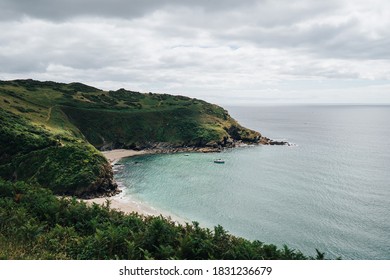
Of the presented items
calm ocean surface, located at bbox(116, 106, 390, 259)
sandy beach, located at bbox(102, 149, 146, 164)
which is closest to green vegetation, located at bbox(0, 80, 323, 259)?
sandy beach, located at bbox(102, 149, 146, 164)

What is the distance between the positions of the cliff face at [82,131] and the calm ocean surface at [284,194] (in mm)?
15226

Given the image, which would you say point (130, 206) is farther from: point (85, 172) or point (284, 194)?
point (284, 194)

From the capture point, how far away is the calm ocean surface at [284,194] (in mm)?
56812

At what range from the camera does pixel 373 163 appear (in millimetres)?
117125

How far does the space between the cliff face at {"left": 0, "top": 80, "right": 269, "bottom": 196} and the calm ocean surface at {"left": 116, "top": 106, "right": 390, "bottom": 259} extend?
15.2m

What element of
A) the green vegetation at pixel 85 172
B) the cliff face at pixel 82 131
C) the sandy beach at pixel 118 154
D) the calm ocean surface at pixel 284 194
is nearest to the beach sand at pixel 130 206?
the calm ocean surface at pixel 284 194

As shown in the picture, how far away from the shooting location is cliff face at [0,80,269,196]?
276ft

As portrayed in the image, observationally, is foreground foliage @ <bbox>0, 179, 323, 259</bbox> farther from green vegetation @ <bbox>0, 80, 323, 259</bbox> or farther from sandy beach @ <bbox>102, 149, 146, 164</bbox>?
sandy beach @ <bbox>102, 149, 146, 164</bbox>

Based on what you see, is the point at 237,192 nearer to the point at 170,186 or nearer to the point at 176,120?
the point at 170,186

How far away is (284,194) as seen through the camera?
80688mm

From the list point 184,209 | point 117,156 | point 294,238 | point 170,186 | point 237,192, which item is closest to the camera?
point 294,238

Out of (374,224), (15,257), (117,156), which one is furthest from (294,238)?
(117,156)

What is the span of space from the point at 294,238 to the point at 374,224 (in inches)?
762

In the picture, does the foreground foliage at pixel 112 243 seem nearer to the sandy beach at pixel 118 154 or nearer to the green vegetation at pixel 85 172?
the green vegetation at pixel 85 172
